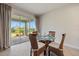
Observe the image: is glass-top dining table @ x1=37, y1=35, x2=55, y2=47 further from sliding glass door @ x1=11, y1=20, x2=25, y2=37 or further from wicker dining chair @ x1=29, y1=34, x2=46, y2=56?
sliding glass door @ x1=11, y1=20, x2=25, y2=37

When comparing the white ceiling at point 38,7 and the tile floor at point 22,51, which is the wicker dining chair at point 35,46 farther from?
the white ceiling at point 38,7

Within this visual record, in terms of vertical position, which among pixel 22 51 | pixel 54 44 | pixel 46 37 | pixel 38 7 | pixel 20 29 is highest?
pixel 38 7

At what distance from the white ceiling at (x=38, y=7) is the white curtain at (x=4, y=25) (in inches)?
6.2

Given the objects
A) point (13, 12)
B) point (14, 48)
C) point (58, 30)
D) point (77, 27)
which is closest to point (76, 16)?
point (77, 27)

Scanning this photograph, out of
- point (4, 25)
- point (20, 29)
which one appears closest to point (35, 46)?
point (20, 29)

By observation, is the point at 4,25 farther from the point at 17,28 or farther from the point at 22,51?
the point at 22,51

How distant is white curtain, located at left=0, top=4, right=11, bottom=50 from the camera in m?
1.67

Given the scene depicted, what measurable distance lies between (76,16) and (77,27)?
178 mm

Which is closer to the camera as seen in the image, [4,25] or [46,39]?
[4,25]

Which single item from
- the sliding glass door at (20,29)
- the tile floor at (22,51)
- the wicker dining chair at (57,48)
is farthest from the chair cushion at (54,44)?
the sliding glass door at (20,29)

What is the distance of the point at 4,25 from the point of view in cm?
170

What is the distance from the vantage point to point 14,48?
1.75 meters

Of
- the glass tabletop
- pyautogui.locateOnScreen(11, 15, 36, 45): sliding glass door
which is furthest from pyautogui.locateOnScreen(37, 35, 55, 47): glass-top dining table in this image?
pyautogui.locateOnScreen(11, 15, 36, 45): sliding glass door

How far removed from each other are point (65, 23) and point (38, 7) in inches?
20.7
